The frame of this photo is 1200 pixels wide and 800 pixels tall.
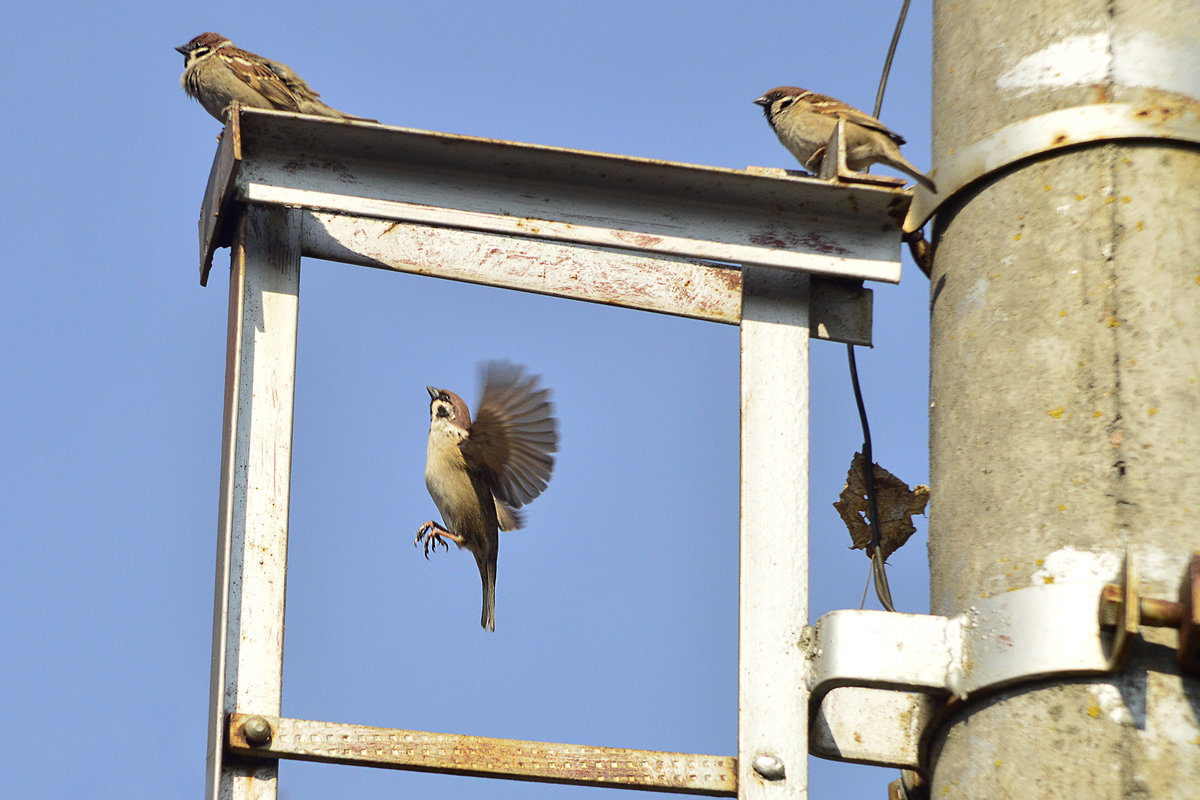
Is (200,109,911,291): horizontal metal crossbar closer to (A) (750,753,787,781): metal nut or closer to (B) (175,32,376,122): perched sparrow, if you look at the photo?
(A) (750,753,787,781): metal nut

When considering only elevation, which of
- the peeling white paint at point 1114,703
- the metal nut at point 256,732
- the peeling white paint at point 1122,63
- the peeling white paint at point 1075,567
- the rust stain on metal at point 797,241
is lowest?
the metal nut at point 256,732

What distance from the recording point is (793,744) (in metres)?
2.62

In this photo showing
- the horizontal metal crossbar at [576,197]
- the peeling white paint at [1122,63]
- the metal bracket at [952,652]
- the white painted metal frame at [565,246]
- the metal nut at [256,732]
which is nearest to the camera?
the metal bracket at [952,652]

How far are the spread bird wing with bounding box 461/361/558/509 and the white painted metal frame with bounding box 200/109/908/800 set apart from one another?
7.24 feet

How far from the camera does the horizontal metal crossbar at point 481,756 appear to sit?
251 cm

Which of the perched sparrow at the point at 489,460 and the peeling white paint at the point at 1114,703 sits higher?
the perched sparrow at the point at 489,460

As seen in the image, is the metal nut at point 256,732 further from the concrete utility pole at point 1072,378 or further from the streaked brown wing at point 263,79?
the streaked brown wing at point 263,79

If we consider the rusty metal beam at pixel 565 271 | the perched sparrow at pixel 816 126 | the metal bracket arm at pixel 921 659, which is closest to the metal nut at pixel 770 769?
the metal bracket arm at pixel 921 659

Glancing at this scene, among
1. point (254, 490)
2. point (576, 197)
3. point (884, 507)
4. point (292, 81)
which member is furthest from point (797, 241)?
point (292, 81)

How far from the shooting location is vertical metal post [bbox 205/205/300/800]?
101 inches

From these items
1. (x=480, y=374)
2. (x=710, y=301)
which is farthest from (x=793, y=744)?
(x=480, y=374)

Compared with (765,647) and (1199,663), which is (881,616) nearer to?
(765,647)

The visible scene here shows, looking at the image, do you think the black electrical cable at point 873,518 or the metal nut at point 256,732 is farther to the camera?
the black electrical cable at point 873,518

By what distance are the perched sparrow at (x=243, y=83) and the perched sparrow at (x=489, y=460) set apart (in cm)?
110
